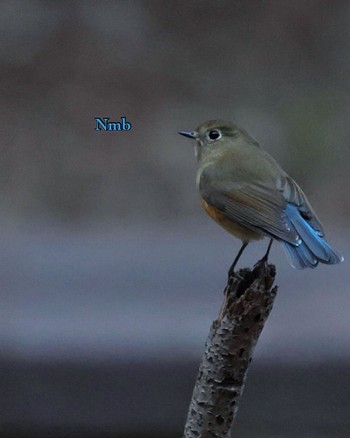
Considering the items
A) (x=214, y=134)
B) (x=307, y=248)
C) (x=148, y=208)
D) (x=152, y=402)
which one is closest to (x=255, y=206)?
(x=307, y=248)

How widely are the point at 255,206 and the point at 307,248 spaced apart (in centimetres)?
16

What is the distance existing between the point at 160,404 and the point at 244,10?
3.21 meters

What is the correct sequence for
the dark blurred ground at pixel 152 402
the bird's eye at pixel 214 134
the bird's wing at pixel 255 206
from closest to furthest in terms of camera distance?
1. the bird's wing at pixel 255 206
2. the bird's eye at pixel 214 134
3. the dark blurred ground at pixel 152 402

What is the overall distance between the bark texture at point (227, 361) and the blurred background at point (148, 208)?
172cm

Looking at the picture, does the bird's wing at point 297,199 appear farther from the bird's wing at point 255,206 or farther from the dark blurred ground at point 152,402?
the dark blurred ground at point 152,402

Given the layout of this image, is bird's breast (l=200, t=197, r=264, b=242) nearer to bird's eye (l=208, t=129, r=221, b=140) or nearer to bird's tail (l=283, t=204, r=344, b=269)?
bird's tail (l=283, t=204, r=344, b=269)

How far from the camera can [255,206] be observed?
286cm

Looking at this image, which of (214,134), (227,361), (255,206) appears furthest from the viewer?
(214,134)

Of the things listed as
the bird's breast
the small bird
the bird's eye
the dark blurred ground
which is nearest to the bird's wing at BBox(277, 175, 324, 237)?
Result: the small bird

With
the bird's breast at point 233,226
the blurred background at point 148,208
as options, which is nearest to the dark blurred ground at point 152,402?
the blurred background at point 148,208

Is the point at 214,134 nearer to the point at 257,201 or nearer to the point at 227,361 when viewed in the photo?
the point at 257,201

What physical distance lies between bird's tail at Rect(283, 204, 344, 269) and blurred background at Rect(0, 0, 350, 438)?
5.08 ft

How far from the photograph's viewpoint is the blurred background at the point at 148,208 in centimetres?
438

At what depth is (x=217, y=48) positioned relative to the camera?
7035 mm
